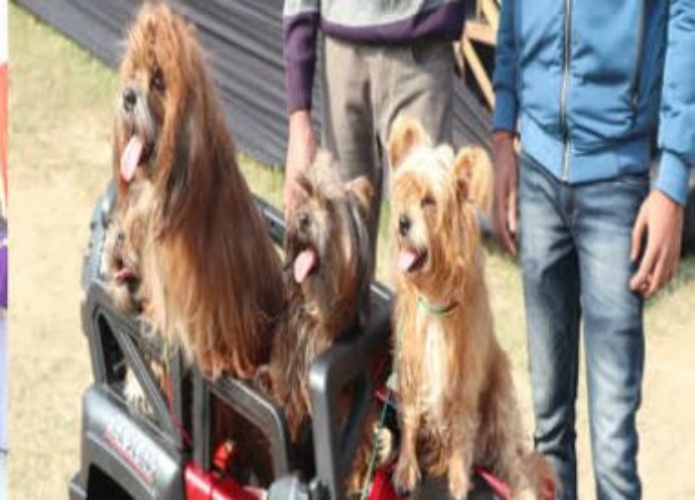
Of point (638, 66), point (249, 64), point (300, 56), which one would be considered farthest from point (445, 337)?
point (249, 64)

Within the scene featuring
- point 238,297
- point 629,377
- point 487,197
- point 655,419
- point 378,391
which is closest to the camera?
point 487,197

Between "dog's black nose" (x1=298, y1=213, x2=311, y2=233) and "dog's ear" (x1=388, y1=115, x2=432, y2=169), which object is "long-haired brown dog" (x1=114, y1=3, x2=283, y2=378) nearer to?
"dog's black nose" (x1=298, y1=213, x2=311, y2=233)

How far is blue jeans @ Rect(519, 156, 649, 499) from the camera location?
5.98 ft

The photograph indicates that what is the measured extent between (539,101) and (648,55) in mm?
191

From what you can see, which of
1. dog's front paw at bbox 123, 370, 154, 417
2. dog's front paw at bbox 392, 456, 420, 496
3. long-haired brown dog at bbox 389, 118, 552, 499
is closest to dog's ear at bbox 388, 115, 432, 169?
long-haired brown dog at bbox 389, 118, 552, 499

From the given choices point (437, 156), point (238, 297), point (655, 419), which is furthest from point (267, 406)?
point (655, 419)

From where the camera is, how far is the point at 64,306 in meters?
3.22

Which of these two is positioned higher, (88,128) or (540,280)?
(540,280)

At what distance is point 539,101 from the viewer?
1.85 meters

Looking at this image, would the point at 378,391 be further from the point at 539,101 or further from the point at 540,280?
the point at 539,101

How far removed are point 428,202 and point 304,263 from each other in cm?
18

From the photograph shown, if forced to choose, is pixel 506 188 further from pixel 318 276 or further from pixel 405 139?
pixel 318 276

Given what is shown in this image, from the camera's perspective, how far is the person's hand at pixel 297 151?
1.60 m

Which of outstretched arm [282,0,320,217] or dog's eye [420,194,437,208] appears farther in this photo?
outstretched arm [282,0,320,217]
